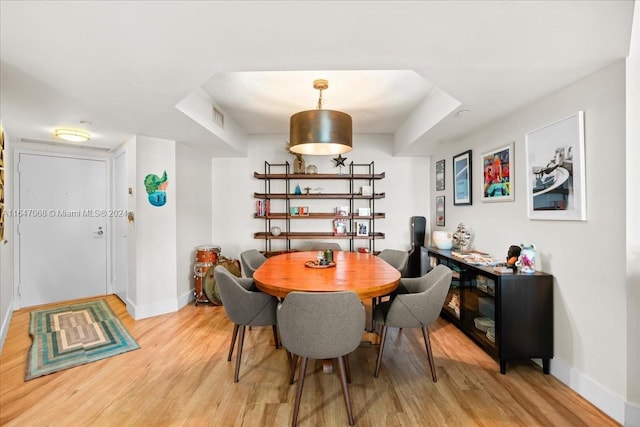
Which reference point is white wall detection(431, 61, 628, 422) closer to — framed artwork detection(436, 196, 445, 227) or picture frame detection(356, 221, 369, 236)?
framed artwork detection(436, 196, 445, 227)

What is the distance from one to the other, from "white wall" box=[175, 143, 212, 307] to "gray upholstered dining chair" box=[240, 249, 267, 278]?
1.14m

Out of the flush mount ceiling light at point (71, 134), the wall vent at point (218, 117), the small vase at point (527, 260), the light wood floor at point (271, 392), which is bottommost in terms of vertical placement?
the light wood floor at point (271, 392)

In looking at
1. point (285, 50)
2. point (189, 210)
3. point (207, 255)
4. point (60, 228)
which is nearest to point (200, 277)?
point (207, 255)

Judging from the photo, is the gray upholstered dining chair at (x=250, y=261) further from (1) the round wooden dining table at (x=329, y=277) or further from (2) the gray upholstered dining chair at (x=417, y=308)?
(2) the gray upholstered dining chair at (x=417, y=308)

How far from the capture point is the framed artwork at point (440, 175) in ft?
14.2

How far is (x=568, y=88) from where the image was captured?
217 cm

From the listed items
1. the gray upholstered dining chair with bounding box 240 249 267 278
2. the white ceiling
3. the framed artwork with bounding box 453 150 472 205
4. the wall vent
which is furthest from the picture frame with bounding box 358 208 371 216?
the wall vent

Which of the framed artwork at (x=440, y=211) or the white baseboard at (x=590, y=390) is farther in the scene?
the framed artwork at (x=440, y=211)

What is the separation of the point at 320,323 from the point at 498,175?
7.85 feet

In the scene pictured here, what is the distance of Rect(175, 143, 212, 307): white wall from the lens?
3910 millimetres

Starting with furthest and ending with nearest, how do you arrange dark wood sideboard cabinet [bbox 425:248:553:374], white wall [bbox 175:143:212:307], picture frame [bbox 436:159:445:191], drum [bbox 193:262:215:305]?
1. picture frame [bbox 436:159:445:191]
2. drum [bbox 193:262:215:305]
3. white wall [bbox 175:143:212:307]
4. dark wood sideboard cabinet [bbox 425:248:553:374]

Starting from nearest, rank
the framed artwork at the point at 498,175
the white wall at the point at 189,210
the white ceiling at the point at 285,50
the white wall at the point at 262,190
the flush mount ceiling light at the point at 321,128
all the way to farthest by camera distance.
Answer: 1. the white ceiling at the point at 285,50
2. the flush mount ceiling light at the point at 321,128
3. the framed artwork at the point at 498,175
4. the white wall at the point at 189,210
5. the white wall at the point at 262,190

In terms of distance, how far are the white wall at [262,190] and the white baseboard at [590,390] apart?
2642 mm

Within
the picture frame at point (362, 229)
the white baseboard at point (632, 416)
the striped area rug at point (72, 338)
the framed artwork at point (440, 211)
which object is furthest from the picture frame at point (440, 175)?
the striped area rug at point (72, 338)
